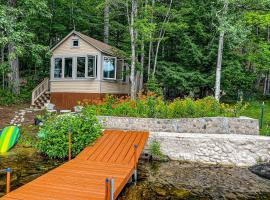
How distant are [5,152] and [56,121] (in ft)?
7.33

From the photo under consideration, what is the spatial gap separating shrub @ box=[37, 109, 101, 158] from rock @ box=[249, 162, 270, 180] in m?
5.57

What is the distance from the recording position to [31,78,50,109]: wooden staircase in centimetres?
1760

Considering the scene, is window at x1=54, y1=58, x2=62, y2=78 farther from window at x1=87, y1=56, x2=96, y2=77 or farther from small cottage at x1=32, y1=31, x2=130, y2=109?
window at x1=87, y1=56, x2=96, y2=77

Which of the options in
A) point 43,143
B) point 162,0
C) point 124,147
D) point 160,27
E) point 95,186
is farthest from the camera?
point 162,0

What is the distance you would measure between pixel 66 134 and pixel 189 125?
4933 millimetres

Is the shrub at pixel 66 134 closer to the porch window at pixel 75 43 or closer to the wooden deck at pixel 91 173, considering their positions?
the wooden deck at pixel 91 173

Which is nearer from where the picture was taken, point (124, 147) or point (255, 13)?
point (124, 147)

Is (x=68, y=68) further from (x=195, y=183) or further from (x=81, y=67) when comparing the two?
(x=195, y=183)

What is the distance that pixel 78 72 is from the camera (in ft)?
57.4

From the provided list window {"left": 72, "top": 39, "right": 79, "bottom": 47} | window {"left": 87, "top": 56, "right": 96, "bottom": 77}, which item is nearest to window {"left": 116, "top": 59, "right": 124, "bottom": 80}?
window {"left": 87, "top": 56, "right": 96, "bottom": 77}

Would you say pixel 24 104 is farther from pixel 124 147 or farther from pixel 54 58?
pixel 124 147

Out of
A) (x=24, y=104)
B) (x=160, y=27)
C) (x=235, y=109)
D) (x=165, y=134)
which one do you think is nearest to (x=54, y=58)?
(x=24, y=104)

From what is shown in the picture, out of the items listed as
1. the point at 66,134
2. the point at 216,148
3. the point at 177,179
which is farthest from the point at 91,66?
the point at 177,179

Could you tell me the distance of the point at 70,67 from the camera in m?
17.6
